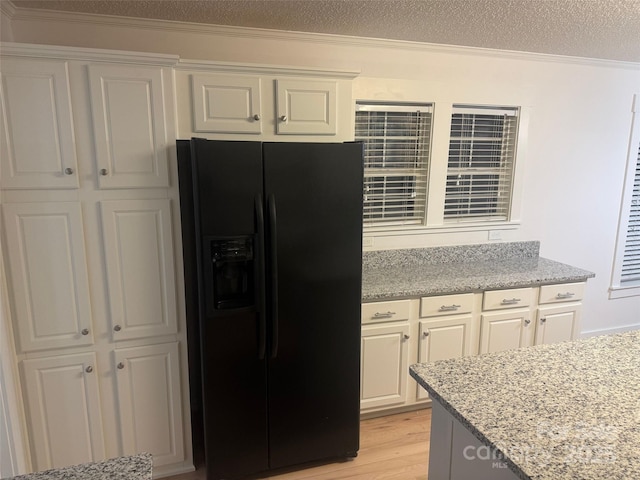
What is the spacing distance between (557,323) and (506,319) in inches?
17.5

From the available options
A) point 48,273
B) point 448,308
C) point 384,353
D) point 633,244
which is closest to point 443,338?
point 448,308

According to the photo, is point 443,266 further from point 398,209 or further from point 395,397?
point 395,397

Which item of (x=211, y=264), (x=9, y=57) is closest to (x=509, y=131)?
(x=211, y=264)

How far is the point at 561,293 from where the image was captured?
2.97 metres

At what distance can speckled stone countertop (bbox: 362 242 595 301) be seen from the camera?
270 centimetres

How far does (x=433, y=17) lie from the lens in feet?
7.74

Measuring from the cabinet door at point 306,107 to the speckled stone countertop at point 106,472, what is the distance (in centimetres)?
162

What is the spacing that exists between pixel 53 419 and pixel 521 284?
9.20 feet

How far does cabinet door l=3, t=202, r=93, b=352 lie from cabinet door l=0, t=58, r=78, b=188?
135 millimetres

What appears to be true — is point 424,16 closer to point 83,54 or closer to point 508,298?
point 83,54

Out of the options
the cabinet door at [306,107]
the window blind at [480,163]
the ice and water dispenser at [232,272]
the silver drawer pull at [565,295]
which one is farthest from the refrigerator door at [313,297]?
the silver drawer pull at [565,295]

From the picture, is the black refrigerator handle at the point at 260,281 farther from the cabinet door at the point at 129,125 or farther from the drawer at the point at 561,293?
the drawer at the point at 561,293

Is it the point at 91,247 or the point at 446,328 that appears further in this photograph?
the point at 446,328

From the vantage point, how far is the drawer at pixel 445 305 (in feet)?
8.84
